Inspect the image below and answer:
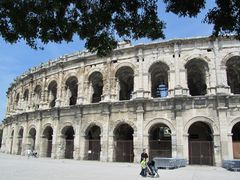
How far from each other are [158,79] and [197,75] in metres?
3.10

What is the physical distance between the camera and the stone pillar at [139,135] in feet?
57.0

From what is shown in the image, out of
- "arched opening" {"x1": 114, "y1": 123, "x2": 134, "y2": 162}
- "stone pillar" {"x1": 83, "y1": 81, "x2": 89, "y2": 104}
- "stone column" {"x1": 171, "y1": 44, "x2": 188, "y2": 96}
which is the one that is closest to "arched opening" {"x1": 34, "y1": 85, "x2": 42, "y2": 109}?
"stone pillar" {"x1": 83, "y1": 81, "x2": 89, "y2": 104}

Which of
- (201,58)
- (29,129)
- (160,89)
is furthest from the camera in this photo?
(29,129)

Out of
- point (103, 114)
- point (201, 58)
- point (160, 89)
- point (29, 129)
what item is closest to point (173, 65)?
point (201, 58)

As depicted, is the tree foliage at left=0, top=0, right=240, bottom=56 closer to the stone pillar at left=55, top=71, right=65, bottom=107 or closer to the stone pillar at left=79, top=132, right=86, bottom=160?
the stone pillar at left=79, top=132, right=86, bottom=160

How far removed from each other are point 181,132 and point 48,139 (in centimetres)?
1213

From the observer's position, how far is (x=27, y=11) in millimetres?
4598

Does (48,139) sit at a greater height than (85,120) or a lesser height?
lesser

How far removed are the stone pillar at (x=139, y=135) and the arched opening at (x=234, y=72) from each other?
22.8 feet

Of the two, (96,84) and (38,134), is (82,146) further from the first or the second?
(96,84)

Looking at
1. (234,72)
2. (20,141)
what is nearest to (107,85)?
(234,72)

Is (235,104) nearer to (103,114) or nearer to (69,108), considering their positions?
(103,114)

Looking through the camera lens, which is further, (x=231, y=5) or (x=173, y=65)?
(x=173, y=65)

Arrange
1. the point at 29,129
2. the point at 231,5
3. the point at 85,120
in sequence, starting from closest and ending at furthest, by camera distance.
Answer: the point at 231,5, the point at 85,120, the point at 29,129
